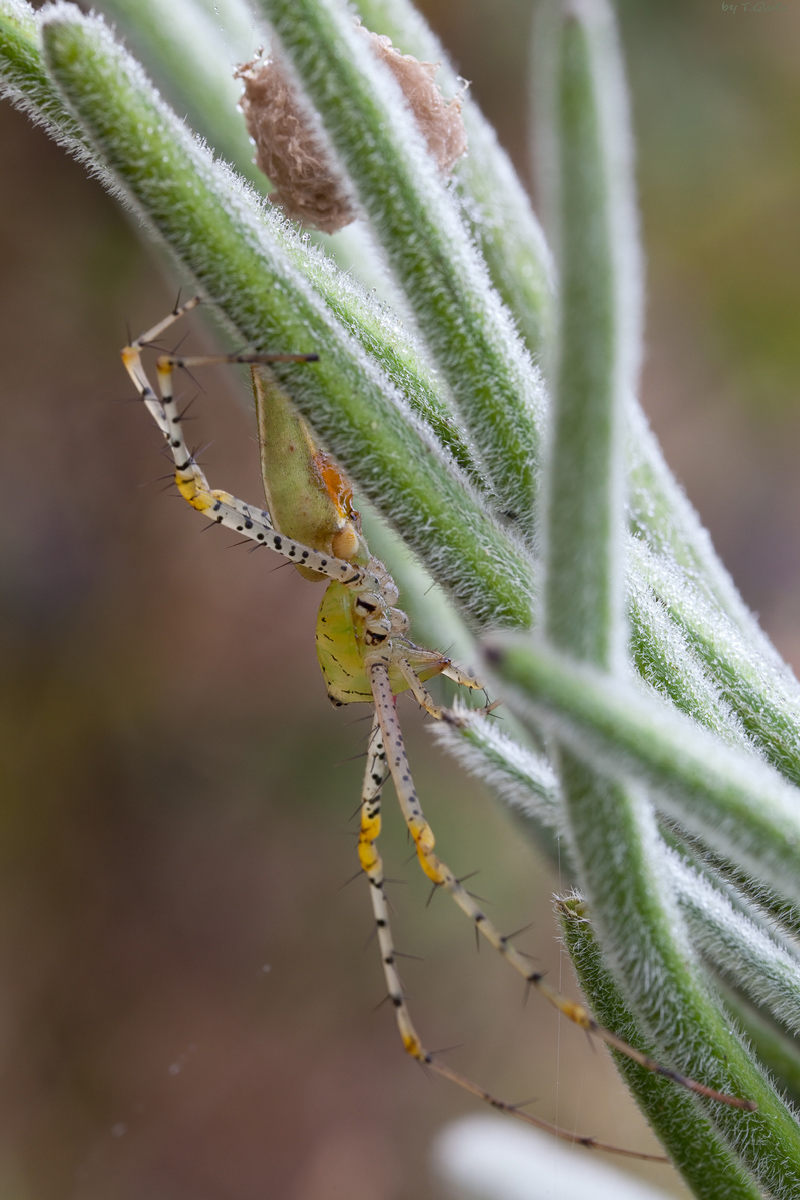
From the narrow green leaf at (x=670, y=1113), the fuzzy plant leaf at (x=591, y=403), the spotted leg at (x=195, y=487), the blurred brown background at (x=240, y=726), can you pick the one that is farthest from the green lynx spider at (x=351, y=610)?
the blurred brown background at (x=240, y=726)

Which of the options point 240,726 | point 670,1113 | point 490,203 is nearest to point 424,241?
point 490,203

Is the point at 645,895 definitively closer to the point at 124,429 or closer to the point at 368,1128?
the point at 368,1128

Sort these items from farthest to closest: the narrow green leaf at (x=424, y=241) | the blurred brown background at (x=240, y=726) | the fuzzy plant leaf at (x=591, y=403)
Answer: the blurred brown background at (x=240, y=726)
the narrow green leaf at (x=424, y=241)
the fuzzy plant leaf at (x=591, y=403)

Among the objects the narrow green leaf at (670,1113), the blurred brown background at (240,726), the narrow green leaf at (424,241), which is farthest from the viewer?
the blurred brown background at (240,726)

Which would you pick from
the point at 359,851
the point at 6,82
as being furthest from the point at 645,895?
the point at 6,82

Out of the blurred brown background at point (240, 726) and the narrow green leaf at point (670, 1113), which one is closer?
the narrow green leaf at point (670, 1113)

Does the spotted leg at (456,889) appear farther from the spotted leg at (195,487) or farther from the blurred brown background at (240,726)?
the blurred brown background at (240,726)

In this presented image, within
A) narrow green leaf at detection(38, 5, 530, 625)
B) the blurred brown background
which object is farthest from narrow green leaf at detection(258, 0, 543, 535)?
the blurred brown background
